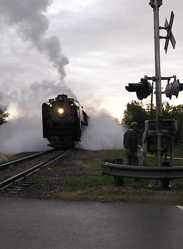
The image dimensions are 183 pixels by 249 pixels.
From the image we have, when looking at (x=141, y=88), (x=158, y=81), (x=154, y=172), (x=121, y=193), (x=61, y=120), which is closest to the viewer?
(x=121, y=193)

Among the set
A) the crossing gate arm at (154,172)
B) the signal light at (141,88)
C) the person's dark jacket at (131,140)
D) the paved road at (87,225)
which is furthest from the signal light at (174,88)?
the paved road at (87,225)

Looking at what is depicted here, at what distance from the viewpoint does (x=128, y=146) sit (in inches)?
349

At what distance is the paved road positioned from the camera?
3564 millimetres

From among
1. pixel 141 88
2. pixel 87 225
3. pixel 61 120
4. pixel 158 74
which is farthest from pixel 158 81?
pixel 61 120

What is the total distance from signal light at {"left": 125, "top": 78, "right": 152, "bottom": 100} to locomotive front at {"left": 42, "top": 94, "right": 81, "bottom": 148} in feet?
46.3

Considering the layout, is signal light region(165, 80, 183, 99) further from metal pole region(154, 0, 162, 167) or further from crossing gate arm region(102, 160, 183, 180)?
crossing gate arm region(102, 160, 183, 180)

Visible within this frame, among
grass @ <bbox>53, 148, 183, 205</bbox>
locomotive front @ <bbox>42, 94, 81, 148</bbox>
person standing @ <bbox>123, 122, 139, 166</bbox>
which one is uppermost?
locomotive front @ <bbox>42, 94, 81, 148</bbox>

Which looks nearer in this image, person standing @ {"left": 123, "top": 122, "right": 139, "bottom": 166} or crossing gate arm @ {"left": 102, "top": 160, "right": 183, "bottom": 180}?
crossing gate arm @ {"left": 102, "top": 160, "right": 183, "bottom": 180}

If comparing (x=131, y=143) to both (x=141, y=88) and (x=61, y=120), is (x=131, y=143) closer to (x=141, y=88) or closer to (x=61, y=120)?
(x=141, y=88)

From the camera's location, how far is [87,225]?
4.27 m

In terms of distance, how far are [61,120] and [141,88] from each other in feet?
48.3

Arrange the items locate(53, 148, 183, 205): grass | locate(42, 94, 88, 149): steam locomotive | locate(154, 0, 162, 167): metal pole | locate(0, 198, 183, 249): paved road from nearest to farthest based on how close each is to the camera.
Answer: locate(0, 198, 183, 249): paved road, locate(53, 148, 183, 205): grass, locate(154, 0, 162, 167): metal pole, locate(42, 94, 88, 149): steam locomotive

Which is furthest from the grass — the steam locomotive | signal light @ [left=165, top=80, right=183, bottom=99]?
the steam locomotive

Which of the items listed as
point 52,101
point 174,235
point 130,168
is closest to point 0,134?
point 52,101
